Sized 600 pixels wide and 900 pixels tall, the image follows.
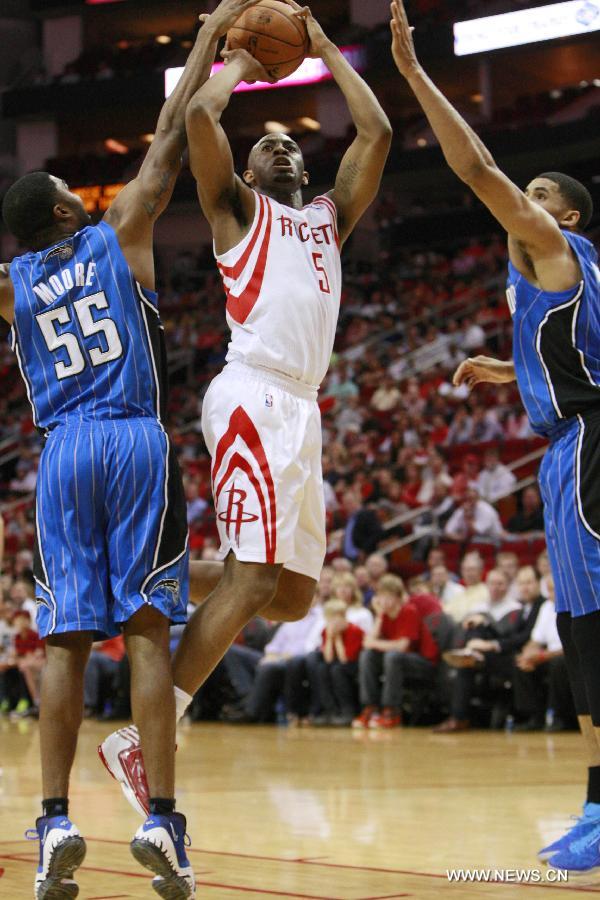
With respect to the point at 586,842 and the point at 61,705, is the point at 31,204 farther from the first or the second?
the point at 586,842

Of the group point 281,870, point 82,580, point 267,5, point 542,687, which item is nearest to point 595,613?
point 281,870

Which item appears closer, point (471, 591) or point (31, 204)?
point (31, 204)

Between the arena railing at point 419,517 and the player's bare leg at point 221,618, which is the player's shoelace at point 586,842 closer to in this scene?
the player's bare leg at point 221,618

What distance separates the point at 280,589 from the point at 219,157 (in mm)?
1564

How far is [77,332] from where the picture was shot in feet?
13.2

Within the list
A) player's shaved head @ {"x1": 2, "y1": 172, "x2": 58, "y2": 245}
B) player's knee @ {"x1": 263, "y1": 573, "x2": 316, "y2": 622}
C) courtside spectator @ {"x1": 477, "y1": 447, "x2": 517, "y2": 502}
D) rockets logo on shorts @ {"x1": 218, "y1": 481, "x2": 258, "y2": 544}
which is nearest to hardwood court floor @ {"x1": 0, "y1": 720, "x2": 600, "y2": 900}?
player's knee @ {"x1": 263, "y1": 573, "x2": 316, "y2": 622}

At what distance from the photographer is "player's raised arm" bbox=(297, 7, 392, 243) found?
479 cm

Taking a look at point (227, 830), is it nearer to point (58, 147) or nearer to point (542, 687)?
point (542, 687)

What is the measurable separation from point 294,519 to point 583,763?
192 inches

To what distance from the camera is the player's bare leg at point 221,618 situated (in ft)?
13.7

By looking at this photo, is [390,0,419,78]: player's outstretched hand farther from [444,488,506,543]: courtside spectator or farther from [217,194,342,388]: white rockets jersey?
[444,488,506,543]: courtside spectator

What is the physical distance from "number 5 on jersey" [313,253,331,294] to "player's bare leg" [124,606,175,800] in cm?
140

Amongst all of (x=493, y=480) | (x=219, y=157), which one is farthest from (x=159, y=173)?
(x=493, y=480)

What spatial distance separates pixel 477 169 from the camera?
4.52 meters
